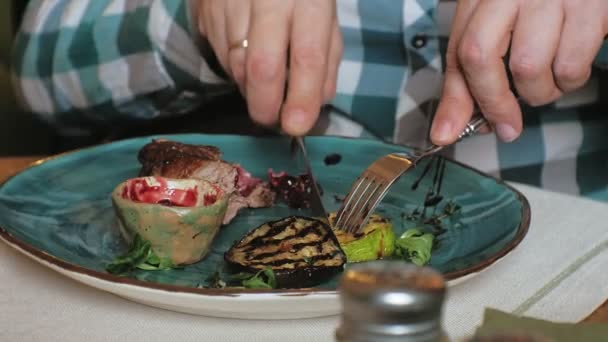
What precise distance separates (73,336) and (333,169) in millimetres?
532

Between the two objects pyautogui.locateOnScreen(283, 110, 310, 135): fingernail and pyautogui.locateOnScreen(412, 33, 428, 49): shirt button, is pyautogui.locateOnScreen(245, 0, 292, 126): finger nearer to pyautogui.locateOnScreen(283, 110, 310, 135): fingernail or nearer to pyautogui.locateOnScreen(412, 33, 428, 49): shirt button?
pyautogui.locateOnScreen(283, 110, 310, 135): fingernail

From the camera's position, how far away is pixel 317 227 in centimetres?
87

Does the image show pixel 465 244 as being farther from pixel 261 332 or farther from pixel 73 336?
pixel 73 336

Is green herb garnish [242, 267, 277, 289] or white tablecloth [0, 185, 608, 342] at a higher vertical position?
green herb garnish [242, 267, 277, 289]

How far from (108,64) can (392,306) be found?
1356 mm

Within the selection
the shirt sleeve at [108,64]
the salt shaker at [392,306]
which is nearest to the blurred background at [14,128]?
the shirt sleeve at [108,64]

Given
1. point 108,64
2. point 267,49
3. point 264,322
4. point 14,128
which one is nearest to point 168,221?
point 264,322

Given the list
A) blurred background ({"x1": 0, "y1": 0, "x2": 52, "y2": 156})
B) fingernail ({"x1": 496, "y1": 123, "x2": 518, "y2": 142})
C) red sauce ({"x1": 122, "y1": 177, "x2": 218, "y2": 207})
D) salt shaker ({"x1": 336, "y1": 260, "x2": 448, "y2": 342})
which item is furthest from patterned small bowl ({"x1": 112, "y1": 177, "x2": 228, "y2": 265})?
blurred background ({"x1": 0, "y1": 0, "x2": 52, "y2": 156})

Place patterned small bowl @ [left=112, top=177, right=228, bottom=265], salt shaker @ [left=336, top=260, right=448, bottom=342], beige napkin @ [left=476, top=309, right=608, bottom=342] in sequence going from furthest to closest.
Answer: patterned small bowl @ [left=112, top=177, right=228, bottom=265] < beige napkin @ [left=476, top=309, right=608, bottom=342] < salt shaker @ [left=336, top=260, right=448, bottom=342]

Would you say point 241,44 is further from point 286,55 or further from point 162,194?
point 162,194

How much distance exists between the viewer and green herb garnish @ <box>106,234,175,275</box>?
0.79 m

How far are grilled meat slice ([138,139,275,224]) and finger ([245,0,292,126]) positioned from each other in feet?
0.32

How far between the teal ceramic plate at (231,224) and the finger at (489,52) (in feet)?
0.35

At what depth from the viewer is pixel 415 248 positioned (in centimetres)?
86
